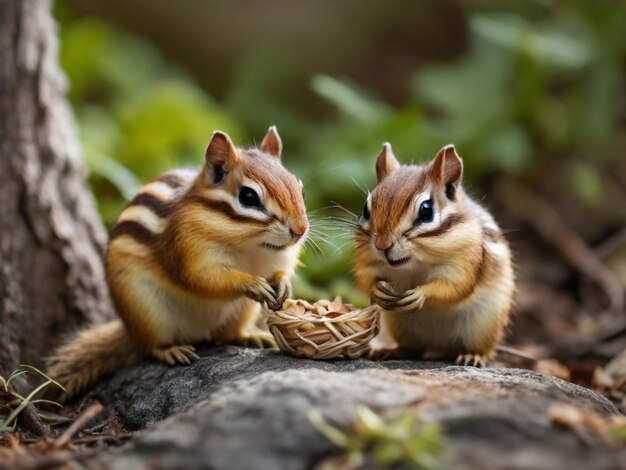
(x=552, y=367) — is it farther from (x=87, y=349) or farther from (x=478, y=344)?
(x=87, y=349)

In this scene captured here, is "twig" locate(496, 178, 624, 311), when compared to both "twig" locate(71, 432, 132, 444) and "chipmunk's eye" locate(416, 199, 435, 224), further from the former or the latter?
"twig" locate(71, 432, 132, 444)

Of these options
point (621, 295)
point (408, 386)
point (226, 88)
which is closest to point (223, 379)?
point (408, 386)

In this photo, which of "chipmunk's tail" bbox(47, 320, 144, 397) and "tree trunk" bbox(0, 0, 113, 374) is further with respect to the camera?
"tree trunk" bbox(0, 0, 113, 374)

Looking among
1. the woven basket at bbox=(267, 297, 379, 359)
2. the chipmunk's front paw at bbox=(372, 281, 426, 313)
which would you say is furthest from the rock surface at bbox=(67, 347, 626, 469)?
the chipmunk's front paw at bbox=(372, 281, 426, 313)

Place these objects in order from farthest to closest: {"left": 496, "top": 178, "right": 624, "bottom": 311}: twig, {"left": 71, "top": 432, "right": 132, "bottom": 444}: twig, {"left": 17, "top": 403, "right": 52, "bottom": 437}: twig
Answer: {"left": 496, "top": 178, "right": 624, "bottom": 311}: twig < {"left": 17, "top": 403, "right": 52, "bottom": 437}: twig < {"left": 71, "top": 432, "right": 132, "bottom": 444}: twig

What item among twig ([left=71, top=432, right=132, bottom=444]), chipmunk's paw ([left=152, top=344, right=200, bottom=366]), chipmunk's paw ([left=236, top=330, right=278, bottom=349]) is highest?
chipmunk's paw ([left=236, top=330, right=278, bottom=349])

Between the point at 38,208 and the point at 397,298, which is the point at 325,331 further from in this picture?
the point at 38,208

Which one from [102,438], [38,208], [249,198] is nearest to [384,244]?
[249,198]
